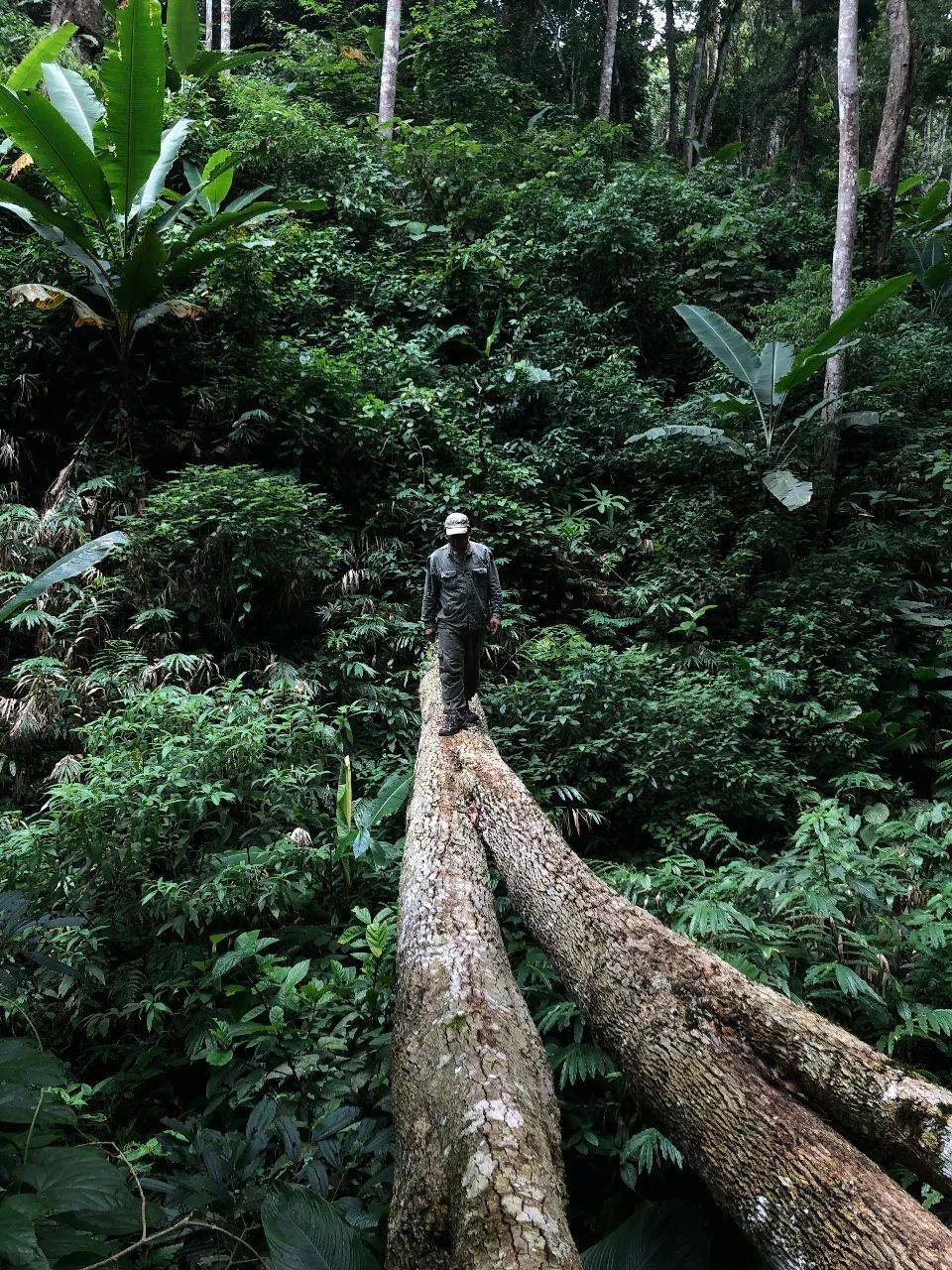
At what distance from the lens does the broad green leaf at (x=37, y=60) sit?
24.2 feet

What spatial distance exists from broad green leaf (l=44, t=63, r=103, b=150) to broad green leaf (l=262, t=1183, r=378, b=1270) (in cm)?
853

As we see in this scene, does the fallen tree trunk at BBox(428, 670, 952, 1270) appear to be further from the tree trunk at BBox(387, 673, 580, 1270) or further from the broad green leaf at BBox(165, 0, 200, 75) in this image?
the broad green leaf at BBox(165, 0, 200, 75)

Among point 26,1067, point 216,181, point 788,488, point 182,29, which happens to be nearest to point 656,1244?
point 26,1067

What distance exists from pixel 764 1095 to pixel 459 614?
12.2ft

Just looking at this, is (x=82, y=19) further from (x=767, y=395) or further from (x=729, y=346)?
(x=767, y=395)

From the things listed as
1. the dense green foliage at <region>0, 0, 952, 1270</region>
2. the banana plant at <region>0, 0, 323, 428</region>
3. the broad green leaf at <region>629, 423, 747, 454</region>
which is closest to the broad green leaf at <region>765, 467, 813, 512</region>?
the dense green foliage at <region>0, 0, 952, 1270</region>

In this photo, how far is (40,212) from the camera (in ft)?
21.3

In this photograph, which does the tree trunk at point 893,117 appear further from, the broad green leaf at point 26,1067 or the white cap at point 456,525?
the broad green leaf at point 26,1067

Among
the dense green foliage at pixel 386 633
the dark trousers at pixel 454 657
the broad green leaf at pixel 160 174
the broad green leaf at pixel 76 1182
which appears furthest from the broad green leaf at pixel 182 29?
the broad green leaf at pixel 76 1182

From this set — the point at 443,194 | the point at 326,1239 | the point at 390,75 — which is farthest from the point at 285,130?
the point at 326,1239

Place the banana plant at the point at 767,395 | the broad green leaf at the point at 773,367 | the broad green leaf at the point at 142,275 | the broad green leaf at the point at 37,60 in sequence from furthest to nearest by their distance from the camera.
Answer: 1. the broad green leaf at the point at 773,367
2. the banana plant at the point at 767,395
3. the broad green leaf at the point at 37,60
4. the broad green leaf at the point at 142,275

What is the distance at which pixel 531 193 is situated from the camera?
39.2ft

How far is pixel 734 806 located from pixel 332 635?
379 cm

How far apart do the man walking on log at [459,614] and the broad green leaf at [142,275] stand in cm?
407
